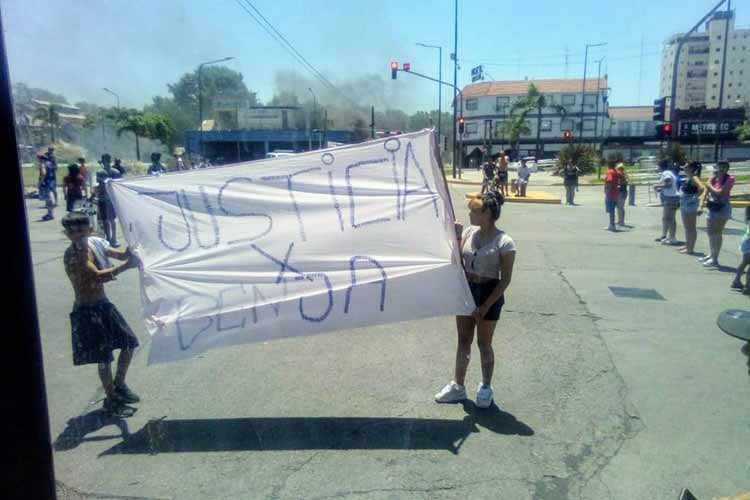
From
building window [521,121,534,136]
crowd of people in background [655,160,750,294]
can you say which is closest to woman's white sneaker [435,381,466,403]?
crowd of people in background [655,160,750,294]

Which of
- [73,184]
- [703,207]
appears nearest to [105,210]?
[73,184]

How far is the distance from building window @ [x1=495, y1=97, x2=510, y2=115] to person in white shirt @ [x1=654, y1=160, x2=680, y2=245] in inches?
2872

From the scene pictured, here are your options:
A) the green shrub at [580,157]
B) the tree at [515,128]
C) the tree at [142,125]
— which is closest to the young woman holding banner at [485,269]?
the tree at [142,125]

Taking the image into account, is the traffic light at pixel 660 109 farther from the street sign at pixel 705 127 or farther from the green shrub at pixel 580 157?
the street sign at pixel 705 127

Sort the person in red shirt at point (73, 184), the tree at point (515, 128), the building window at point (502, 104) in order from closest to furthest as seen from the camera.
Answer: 1. the person in red shirt at point (73, 184)
2. the tree at point (515, 128)
3. the building window at point (502, 104)

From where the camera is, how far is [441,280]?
13.5ft

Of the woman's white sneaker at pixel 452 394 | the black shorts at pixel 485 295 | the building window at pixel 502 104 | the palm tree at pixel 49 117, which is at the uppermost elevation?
the building window at pixel 502 104

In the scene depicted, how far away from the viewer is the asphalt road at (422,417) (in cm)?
354

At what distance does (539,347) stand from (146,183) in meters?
3.83

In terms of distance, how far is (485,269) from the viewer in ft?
14.1

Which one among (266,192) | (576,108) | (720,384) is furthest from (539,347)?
(576,108)

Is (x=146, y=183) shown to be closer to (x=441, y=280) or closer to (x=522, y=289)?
(x=441, y=280)

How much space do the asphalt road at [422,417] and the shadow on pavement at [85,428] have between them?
15 mm

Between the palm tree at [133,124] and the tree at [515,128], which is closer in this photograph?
the palm tree at [133,124]
